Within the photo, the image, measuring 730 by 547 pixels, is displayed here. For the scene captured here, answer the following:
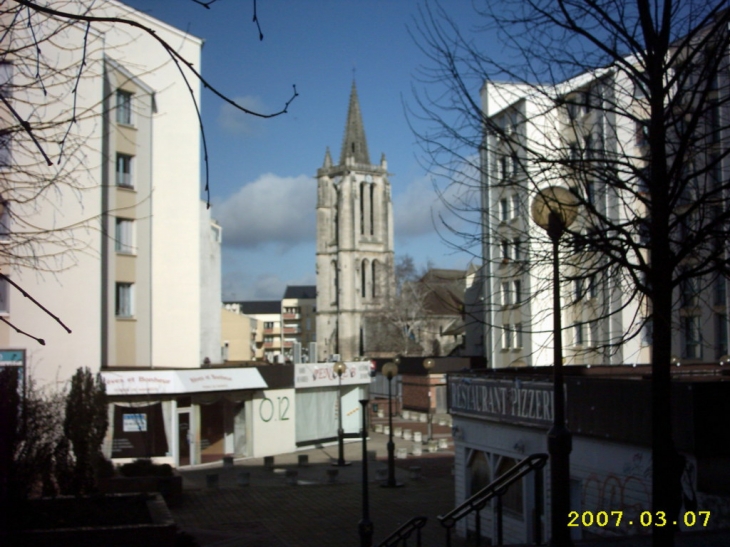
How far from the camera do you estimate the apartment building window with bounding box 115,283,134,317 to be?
3147 cm

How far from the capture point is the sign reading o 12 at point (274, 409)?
117 feet

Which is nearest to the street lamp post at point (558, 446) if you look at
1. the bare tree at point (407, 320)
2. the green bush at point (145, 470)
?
the green bush at point (145, 470)


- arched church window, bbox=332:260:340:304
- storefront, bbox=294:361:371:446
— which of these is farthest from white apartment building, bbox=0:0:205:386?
arched church window, bbox=332:260:340:304

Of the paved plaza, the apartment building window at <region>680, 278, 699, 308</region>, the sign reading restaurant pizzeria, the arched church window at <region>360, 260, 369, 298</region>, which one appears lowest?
the paved plaza

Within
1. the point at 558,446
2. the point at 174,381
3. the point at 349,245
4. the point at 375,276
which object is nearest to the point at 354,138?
the point at 349,245

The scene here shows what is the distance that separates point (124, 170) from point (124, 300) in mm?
5067

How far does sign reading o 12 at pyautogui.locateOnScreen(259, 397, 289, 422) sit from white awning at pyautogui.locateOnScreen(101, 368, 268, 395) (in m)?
1.92

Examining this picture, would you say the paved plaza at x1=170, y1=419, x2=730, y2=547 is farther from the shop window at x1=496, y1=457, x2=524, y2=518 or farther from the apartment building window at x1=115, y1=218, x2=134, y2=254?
the apartment building window at x1=115, y1=218, x2=134, y2=254

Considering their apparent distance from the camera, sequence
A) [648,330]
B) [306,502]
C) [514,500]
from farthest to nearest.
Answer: [306,502], [514,500], [648,330]

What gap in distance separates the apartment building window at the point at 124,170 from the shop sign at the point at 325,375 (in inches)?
447

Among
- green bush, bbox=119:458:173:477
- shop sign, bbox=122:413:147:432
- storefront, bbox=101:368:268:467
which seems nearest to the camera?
green bush, bbox=119:458:173:477

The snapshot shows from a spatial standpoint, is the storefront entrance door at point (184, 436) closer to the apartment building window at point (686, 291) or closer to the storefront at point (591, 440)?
the storefront at point (591, 440)

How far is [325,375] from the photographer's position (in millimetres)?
39344

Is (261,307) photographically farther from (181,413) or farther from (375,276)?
(181,413)
